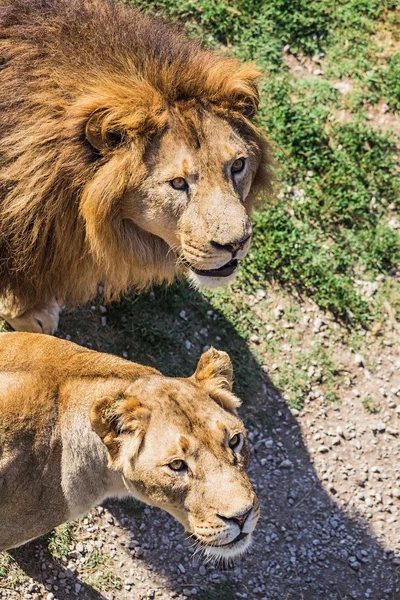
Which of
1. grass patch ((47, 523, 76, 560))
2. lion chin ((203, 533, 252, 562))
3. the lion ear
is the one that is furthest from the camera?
grass patch ((47, 523, 76, 560))

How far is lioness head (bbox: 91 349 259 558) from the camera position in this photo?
3359mm

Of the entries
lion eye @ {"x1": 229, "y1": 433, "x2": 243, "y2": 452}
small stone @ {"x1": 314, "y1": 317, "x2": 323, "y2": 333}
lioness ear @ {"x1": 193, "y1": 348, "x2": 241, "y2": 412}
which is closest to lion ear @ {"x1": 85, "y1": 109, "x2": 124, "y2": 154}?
lioness ear @ {"x1": 193, "y1": 348, "x2": 241, "y2": 412}

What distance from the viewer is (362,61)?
Result: 22.9ft

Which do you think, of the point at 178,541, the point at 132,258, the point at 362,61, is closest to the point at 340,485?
the point at 178,541

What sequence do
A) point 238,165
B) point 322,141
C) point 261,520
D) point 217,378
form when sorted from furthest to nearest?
point 322,141 < point 261,520 < point 238,165 < point 217,378

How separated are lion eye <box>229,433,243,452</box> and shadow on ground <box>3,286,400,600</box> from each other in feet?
5.72

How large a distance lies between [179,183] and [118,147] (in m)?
0.33

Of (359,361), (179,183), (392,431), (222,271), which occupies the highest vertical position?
(179,183)

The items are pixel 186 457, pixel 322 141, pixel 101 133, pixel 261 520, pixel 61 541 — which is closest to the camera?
pixel 186 457

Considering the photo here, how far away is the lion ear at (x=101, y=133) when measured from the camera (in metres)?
3.85

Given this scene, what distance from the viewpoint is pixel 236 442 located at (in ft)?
11.6

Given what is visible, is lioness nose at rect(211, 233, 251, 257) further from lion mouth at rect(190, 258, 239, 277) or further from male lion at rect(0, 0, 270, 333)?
lion mouth at rect(190, 258, 239, 277)

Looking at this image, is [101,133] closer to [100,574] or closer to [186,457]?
[186,457]

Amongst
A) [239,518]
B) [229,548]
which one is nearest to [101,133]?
[239,518]
